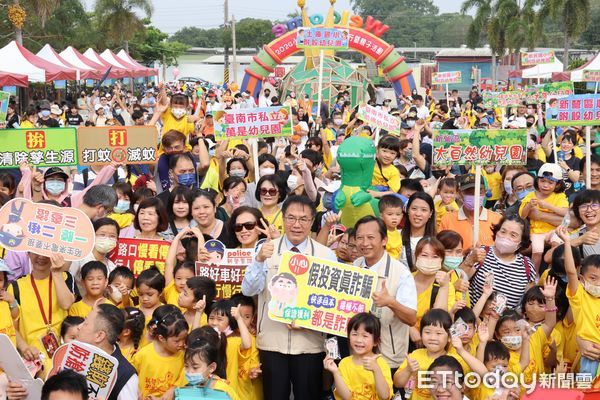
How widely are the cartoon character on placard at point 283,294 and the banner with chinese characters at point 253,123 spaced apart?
11.5 ft

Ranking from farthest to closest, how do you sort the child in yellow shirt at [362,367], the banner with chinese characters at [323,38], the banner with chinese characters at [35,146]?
1. the banner with chinese characters at [323,38]
2. the banner with chinese characters at [35,146]
3. the child in yellow shirt at [362,367]

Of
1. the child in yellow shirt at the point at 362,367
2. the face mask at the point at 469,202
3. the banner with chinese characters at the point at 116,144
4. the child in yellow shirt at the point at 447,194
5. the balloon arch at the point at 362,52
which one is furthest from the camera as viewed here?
the balloon arch at the point at 362,52

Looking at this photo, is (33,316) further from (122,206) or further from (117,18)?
(117,18)

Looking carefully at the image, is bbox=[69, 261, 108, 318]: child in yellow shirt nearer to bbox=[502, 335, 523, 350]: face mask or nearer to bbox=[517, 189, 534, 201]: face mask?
bbox=[502, 335, 523, 350]: face mask

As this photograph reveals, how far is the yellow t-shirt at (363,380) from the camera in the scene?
4.88 m

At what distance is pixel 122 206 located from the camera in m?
7.36

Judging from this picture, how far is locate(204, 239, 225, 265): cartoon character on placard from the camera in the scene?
581 cm

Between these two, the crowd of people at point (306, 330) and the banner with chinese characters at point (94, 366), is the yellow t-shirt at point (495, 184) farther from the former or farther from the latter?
the banner with chinese characters at point (94, 366)

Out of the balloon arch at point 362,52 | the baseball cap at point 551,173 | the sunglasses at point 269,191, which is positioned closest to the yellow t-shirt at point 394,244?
the sunglasses at point 269,191

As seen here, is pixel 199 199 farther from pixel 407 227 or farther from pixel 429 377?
pixel 429 377

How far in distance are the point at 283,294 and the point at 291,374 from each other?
52 cm

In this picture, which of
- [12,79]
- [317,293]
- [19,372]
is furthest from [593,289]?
[12,79]

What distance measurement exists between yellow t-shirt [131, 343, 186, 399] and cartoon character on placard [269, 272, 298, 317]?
2.09 ft

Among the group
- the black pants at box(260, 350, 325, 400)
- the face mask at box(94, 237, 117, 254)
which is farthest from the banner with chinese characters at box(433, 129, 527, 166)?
the face mask at box(94, 237, 117, 254)
